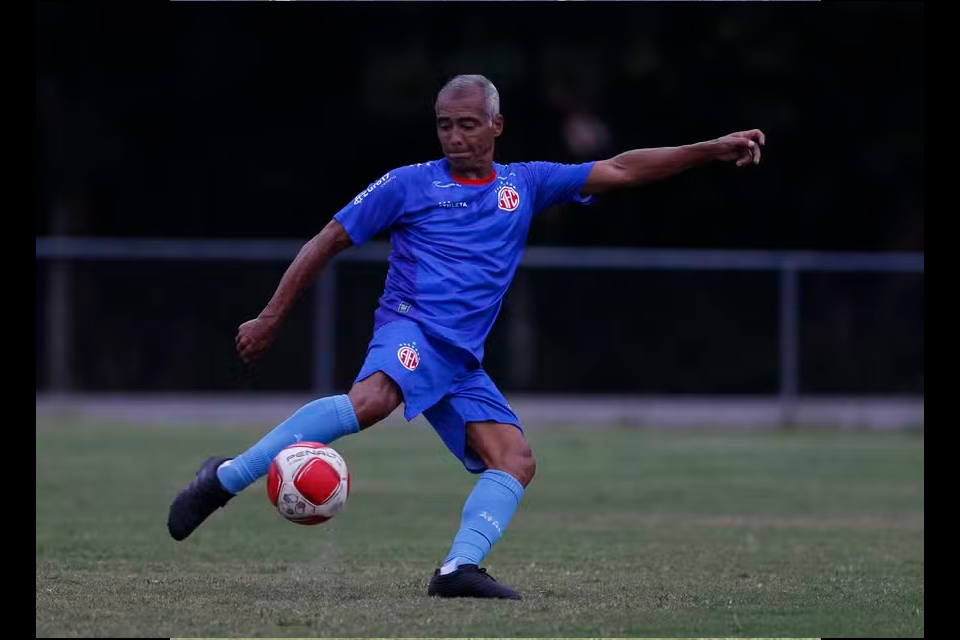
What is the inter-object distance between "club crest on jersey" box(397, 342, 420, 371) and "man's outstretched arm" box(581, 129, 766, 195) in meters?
1.14

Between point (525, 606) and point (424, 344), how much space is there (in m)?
1.20

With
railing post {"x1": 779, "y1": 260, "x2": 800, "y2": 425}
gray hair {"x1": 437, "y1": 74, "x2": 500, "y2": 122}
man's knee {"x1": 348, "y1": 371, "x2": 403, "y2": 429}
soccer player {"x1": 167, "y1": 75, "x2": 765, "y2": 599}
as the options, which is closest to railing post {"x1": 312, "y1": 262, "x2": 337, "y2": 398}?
railing post {"x1": 779, "y1": 260, "x2": 800, "y2": 425}

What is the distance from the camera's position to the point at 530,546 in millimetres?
10086

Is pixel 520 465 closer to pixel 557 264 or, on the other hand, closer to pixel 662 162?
pixel 662 162

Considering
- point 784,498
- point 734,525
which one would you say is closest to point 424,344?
point 734,525

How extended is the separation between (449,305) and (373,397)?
53 cm

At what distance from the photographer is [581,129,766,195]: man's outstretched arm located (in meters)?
7.69

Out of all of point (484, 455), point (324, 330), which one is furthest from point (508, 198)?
point (324, 330)

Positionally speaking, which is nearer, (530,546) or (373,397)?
(373,397)

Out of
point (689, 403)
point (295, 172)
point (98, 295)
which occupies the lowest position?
point (689, 403)

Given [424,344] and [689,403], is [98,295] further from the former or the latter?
[424,344]

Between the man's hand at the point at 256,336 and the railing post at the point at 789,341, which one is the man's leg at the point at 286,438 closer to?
the man's hand at the point at 256,336

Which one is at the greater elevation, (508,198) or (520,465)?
(508,198)

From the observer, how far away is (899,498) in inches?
546
